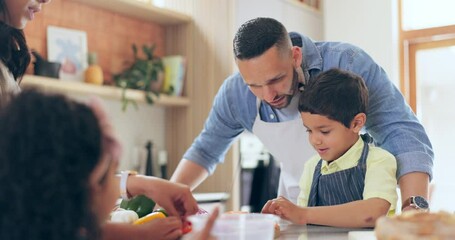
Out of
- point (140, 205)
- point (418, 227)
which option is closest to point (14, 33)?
point (140, 205)

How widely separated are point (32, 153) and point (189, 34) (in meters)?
3.40

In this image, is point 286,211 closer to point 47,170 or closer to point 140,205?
point 140,205

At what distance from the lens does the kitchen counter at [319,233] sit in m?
1.09

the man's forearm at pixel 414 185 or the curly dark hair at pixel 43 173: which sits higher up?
the curly dark hair at pixel 43 173

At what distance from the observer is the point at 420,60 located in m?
4.50

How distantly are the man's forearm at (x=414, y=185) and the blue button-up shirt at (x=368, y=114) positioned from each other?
0.01 m

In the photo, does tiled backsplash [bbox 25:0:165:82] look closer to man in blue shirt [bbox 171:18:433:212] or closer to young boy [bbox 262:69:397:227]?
man in blue shirt [bbox 171:18:433:212]

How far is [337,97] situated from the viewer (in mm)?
1577

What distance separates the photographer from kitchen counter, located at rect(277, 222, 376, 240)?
1.09m

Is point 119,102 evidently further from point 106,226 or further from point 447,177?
point 106,226

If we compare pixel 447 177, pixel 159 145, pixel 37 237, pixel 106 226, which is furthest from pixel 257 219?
pixel 447 177

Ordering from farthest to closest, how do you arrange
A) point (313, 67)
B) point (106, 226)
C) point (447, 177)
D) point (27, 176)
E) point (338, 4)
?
point (338, 4) → point (447, 177) → point (313, 67) → point (106, 226) → point (27, 176)

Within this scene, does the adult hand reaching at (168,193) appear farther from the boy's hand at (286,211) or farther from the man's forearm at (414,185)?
the man's forearm at (414,185)

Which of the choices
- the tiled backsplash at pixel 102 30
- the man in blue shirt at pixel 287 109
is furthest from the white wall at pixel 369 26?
the man in blue shirt at pixel 287 109
